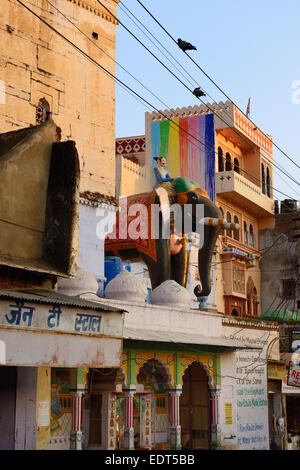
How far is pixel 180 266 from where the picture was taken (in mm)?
18734

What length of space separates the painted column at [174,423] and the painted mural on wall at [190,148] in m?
17.6

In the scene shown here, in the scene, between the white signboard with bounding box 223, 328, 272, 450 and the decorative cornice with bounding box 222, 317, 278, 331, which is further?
the decorative cornice with bounding box 222, 317, 278, 331

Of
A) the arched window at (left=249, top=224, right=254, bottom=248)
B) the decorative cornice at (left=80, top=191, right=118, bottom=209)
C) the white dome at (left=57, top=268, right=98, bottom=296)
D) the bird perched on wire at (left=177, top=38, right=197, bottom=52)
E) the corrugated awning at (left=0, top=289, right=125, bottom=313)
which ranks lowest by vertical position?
the corrugated awning at (left=0, top=289, right=125, bottom=313)

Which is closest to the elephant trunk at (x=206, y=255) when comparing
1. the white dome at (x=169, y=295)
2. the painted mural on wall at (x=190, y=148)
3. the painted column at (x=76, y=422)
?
the white dome at (x=169, y=295)

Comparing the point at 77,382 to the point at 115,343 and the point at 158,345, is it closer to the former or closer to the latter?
the point at 158,345

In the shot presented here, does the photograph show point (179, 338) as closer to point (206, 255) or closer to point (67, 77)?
point (206, 255)

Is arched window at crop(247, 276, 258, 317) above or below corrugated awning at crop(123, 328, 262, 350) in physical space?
above

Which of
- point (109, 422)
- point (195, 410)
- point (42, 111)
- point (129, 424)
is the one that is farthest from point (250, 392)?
point (42, 111)

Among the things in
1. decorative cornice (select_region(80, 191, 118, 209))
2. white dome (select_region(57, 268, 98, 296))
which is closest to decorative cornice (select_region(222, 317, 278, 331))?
decorative cornice (select_region(80, 191, 118, 209))

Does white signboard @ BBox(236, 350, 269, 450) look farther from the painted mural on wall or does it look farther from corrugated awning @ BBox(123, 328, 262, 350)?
the painted mural on wall

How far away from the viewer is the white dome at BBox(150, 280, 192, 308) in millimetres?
17422

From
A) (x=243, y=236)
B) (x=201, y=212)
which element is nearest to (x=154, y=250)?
(x=201, y=212)

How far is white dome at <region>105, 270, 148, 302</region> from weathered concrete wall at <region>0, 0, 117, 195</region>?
136 inches

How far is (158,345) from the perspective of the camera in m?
16.1
